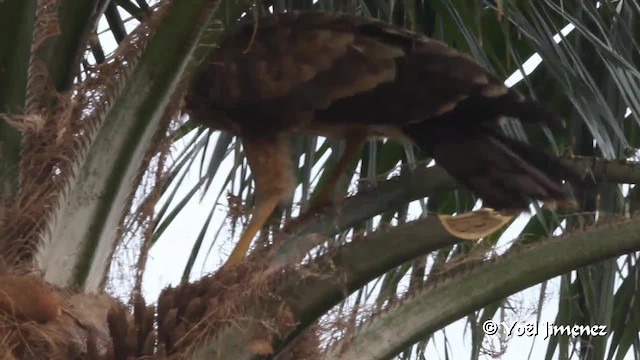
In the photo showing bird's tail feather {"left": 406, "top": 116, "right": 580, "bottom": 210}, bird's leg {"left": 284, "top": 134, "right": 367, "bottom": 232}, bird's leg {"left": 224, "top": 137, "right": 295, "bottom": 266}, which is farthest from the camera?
bird's leg {"left": 224, "top": 137, "right": 295, "bottom": 266}

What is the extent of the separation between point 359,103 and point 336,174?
228 millimetres

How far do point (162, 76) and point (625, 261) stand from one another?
3.71ft

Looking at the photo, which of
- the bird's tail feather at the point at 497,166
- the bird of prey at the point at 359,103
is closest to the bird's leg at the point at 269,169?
the bird of prey at the point at 359,103

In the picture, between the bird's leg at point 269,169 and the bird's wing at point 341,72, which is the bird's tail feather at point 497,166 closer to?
the bird's wing at point 341,72

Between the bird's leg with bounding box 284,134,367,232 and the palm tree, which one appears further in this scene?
the bird's leg with bounding box 284,134,367,232

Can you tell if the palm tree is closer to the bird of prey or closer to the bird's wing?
the bird of prey

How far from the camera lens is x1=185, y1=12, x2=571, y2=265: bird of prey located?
5.24 feet

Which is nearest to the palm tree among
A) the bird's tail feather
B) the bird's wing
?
the bird's tail feather

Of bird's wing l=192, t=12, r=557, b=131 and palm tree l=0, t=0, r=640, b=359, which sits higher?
bird's wing l=192, t=12, r=557, b=131

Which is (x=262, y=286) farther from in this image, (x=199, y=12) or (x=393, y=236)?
(x=199, y=12)

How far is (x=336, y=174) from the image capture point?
200 centimetres

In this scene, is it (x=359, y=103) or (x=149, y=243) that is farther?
(x=359, y=103)

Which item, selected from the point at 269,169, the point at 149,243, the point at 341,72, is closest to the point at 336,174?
the point at 269,169

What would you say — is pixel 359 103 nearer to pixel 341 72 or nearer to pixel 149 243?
pixel 341 72
